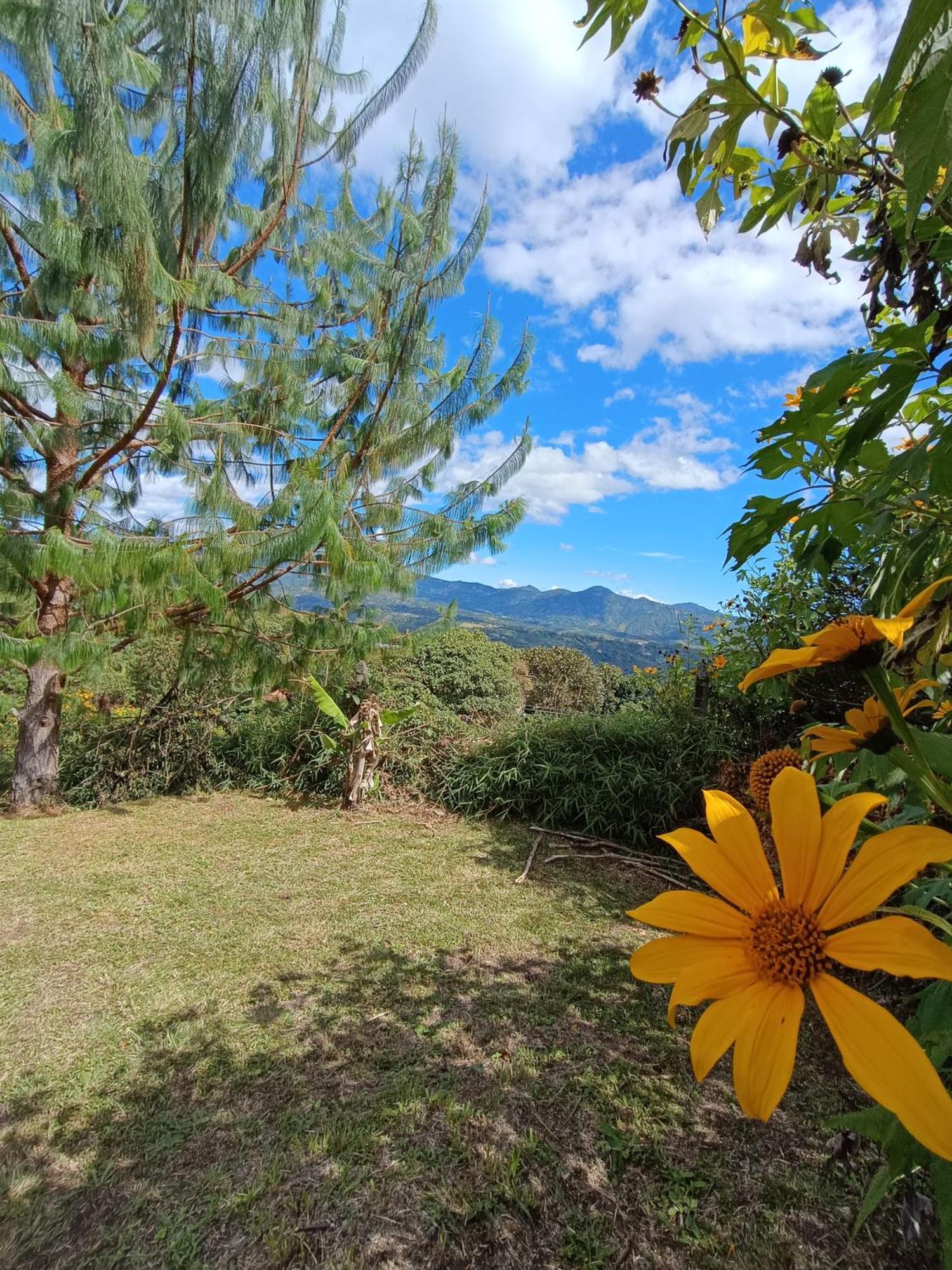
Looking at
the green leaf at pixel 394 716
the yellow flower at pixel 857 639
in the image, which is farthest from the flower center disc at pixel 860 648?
the green leaf at pixel 394 716

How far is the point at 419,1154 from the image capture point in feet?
5.15

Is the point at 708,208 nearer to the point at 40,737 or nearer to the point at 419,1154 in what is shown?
the point at 419,1154

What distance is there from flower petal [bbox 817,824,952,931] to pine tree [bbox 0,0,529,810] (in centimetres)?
363

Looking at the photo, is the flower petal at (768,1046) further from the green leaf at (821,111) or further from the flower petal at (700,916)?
→ the green leaf at (821,111)

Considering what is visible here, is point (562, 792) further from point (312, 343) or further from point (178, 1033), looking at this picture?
point (312, 343)

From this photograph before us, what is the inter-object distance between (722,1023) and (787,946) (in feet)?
0.27

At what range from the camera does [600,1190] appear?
147 centimetres

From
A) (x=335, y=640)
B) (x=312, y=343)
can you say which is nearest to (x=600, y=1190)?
(x=335, y=640)

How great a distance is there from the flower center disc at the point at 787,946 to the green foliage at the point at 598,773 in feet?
13.1

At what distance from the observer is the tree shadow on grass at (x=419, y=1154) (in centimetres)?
134

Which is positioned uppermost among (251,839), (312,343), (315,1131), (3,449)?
(312,343)

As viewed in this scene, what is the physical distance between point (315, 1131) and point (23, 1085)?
3.48 feet

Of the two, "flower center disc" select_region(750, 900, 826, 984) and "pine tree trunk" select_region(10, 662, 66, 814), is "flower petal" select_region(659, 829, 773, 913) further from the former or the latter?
"pine tree trunk" select_region(10, 662, 66, 814)

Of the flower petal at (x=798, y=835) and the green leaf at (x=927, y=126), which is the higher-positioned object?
the green leaf at (x=927, y=126)
